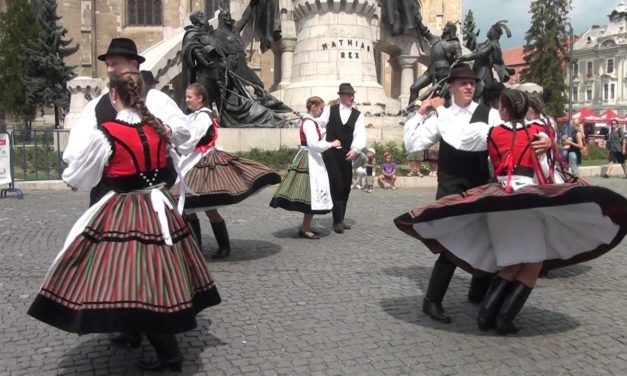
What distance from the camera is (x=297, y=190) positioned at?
330 inches

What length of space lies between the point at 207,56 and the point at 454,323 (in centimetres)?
1286

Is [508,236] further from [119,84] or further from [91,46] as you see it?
[91,46]

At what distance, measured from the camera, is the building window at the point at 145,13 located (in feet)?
160

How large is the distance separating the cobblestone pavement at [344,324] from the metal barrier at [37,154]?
7842 millimetres

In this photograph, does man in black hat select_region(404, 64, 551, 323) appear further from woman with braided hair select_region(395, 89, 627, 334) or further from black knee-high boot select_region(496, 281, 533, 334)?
black knee-high boot select_region(496, 281, 533, 334)

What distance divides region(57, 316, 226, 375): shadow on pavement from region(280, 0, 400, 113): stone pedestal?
52.2 feet

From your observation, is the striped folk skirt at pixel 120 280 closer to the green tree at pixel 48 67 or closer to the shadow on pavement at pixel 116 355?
the shadow on pavement at pixel 116 355

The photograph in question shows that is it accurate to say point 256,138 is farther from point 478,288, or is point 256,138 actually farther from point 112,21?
point 112,21

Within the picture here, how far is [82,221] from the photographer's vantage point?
12.1 feet

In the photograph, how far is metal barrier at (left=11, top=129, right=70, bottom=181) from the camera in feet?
50.6

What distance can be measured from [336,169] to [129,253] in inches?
216

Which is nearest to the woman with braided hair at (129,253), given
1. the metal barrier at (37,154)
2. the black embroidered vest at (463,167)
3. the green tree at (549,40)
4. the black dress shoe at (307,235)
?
the black embroidered vest at (463,167)

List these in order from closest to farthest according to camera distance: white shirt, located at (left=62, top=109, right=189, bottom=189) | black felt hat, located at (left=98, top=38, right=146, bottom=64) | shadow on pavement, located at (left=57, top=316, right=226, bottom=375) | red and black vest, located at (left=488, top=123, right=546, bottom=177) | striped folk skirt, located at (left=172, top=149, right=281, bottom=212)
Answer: white shirt, located at (left=62, top=109, right=189, bottom=189) < shadow on pavement, located at (left=57, top=316, right=226, bottom=375) < black felt hat, located at (left=98, top=38, right=146, bottom=64) < red and black vest, located at (left=488, top=123, right=546, bottom=177) < striped folk skirt, located at (left=172, top=149, right=281, bottom=212)

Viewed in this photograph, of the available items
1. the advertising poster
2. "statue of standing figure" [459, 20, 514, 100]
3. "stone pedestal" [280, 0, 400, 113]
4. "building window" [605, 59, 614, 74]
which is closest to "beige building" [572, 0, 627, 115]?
"building window" [605, 59, 614, 74]
